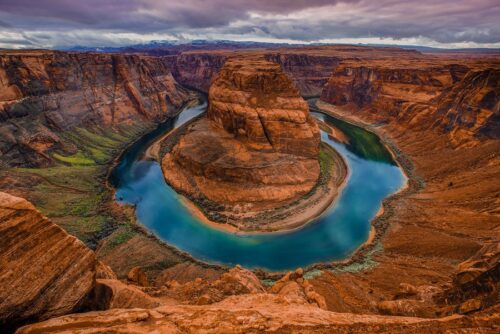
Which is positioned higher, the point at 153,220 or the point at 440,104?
the point at 440,104

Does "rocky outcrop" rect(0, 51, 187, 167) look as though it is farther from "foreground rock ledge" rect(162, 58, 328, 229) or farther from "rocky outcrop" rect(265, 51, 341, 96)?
"rocky outcrop" rect(265, 51, 341, 96)

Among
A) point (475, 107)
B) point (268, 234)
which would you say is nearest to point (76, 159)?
point (268, 234)

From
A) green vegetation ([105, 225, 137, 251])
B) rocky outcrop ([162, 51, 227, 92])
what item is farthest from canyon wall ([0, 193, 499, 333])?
rocky outcrop ([162, 51, 227, 92])

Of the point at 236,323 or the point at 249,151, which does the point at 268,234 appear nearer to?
the point at 249,151

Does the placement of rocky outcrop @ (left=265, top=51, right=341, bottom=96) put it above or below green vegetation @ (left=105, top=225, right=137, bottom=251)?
above

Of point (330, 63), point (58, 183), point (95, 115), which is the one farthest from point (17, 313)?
point (330, 63)

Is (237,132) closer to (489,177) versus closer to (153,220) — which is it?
(153,220)
